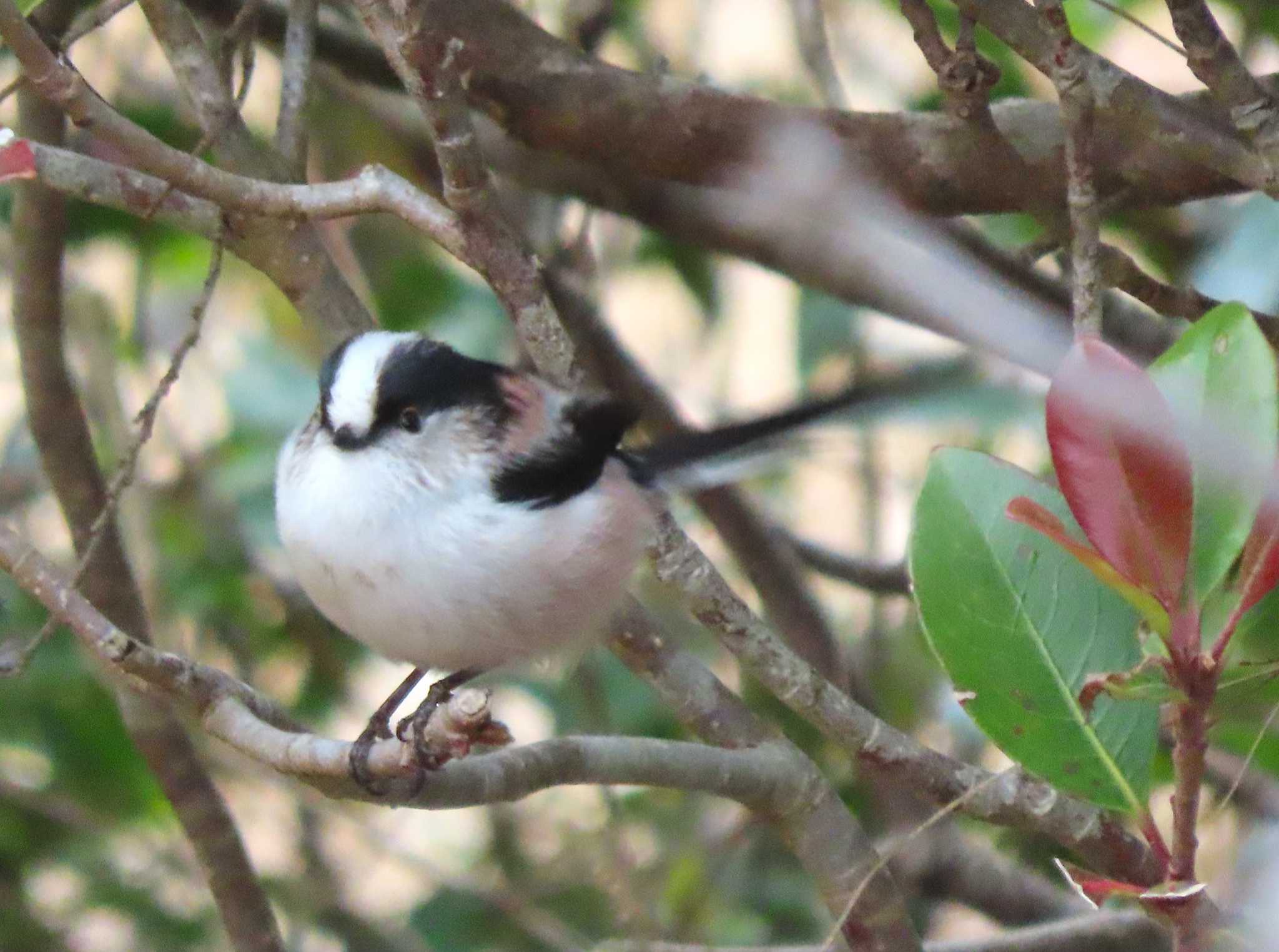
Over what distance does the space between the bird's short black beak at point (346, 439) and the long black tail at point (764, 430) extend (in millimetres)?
277

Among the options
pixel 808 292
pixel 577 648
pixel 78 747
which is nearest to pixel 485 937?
pixel 78 747

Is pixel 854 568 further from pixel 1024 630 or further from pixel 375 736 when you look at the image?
pixel 1024 630

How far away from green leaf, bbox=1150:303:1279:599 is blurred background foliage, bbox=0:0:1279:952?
79cm

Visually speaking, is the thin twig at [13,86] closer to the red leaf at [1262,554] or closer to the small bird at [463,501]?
the small bird at [463,501]

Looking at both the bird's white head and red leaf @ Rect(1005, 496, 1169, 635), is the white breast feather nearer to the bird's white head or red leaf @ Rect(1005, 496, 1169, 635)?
the bird's white head

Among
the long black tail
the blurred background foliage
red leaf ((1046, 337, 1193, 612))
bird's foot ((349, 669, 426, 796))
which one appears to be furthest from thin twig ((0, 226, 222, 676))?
red leaf ((1046, 337, 1193, 612))

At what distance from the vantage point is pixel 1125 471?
98 cm

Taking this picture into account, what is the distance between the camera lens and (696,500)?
7.20 feet

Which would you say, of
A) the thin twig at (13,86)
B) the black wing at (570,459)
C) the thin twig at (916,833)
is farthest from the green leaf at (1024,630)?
the thin twig at (13,86)

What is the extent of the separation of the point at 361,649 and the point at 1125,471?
179 cm

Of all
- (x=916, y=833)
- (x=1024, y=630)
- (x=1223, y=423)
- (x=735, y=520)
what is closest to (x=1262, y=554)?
(x=1223, y=423)

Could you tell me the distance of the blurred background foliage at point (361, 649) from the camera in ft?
7.47

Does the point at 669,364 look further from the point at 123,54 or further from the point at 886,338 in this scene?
the point at 123,54

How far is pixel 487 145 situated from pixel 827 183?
81 centimetres
